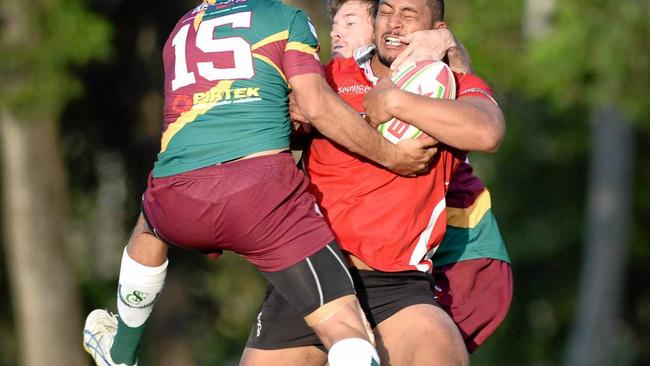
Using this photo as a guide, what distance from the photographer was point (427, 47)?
5.84m

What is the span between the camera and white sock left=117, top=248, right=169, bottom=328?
Result: 609 centimetres

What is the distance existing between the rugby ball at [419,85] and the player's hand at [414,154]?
32 millimetres

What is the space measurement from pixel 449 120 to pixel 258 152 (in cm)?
75

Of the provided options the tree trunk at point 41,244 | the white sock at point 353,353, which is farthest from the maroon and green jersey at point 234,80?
the tree trunk at point 41,244

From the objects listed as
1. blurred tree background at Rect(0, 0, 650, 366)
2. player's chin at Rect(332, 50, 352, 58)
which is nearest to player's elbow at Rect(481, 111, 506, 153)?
player's chin at Rect(332, 50, 352, 58)

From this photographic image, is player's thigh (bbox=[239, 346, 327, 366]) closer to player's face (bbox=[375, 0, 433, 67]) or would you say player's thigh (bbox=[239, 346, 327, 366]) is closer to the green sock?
the green sock

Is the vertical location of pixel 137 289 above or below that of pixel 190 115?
below

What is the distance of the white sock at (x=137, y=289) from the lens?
6090 mm

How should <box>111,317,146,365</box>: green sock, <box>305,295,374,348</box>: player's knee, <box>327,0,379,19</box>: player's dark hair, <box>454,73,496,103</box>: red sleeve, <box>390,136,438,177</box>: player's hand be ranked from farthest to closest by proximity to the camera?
<box>327,0,379,19</box>: player's dark hair → <box>111,317,146,365</box>: green sock → <box>454,73,496,103</box>: red sleeve → <box>390,136,438,177</box>: player's hand → <box>305,295,374,348</box>: player's knee

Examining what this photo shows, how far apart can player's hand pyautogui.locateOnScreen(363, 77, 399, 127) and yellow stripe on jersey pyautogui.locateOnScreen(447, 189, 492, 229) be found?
3.06 feet

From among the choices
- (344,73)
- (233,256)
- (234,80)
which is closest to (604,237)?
(233,256)

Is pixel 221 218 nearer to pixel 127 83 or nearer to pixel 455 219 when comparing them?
pixel 455 219

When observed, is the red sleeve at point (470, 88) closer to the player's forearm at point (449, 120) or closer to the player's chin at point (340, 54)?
the player's forearm at point (449, 120)

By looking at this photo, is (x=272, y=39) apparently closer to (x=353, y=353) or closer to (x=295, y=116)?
(x=295, y=116)
